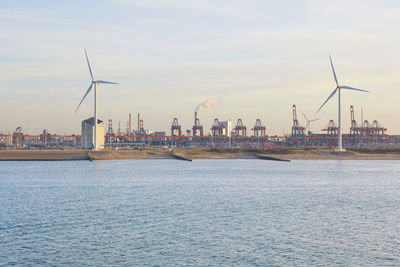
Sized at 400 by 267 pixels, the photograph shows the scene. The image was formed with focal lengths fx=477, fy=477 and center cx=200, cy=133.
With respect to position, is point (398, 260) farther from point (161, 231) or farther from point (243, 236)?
point (161, 231)

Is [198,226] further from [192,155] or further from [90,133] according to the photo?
[90,133]

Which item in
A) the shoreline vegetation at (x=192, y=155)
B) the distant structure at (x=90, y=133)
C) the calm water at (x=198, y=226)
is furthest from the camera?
the distant structure at (x=90, y=133)

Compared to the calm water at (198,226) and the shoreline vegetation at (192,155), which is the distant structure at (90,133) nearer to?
the shoreline vegetation at (192,155)

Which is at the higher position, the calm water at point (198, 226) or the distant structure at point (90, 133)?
the distant structure at point (90, 133)

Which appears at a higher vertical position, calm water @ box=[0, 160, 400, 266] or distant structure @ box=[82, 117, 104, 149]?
distant structure @ box=[82, 117, 104, 149]

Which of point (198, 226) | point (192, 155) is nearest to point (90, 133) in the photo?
point (192, 155)

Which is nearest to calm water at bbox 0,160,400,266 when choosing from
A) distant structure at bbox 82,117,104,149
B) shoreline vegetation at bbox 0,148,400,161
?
shoreline vegetation at bbox 0,148,400,161

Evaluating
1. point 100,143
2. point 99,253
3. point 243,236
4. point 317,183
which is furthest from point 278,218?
point 100,143

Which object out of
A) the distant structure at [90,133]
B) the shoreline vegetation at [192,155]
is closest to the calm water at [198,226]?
the shoreline vegetation at [192,155]

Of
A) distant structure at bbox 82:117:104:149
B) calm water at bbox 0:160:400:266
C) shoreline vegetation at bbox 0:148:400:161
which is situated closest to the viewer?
calm water at bbox 0:160:400:266

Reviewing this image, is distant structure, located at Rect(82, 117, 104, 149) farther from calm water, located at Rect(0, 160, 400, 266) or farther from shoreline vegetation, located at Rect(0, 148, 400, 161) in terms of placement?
calm water, located at Rect(0, 160, 400, 266)
